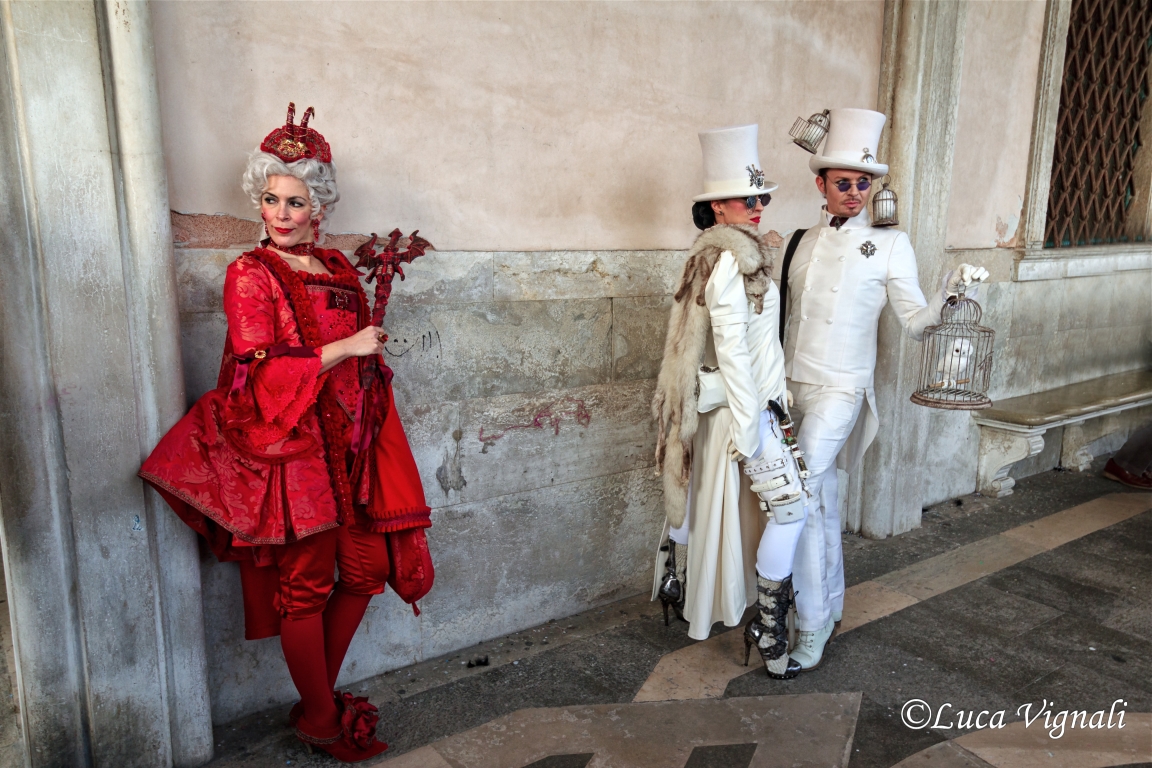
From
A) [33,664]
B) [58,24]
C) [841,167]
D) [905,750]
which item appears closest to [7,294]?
[58,24]

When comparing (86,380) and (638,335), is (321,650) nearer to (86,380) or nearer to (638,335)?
(86,380)

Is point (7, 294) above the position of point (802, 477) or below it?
Result: above

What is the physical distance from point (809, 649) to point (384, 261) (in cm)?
218

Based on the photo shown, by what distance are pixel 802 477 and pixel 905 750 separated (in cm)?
96

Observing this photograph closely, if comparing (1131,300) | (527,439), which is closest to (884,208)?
(527,439)

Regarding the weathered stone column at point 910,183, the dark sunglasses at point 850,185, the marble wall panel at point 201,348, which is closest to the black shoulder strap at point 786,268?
the dark sunglasses at point 850,185

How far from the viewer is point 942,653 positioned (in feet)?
10.9

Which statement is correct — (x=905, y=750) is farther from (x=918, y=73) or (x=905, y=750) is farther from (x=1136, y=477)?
(x=1136, y=477)

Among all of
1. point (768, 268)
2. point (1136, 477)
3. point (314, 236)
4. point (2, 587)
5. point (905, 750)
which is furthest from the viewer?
point (1136, 477)

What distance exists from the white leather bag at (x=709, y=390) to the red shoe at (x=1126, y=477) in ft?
14.0

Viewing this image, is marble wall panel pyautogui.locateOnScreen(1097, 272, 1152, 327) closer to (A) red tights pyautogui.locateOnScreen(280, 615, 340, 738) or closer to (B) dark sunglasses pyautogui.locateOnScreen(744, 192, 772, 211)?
(B) dark sunglasses pyautogui.locateOnScreen(744, 192, 772, 211)

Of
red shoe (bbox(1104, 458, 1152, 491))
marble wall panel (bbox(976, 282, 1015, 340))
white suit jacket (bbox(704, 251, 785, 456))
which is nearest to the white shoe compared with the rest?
white suit jacket (bbox(704, 251, 785, 456))

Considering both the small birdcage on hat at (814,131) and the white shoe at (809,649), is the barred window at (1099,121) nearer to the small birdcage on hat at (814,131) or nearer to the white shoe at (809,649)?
the small birdcage on hat at (814,131)

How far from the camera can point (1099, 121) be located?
5953 millimetres
